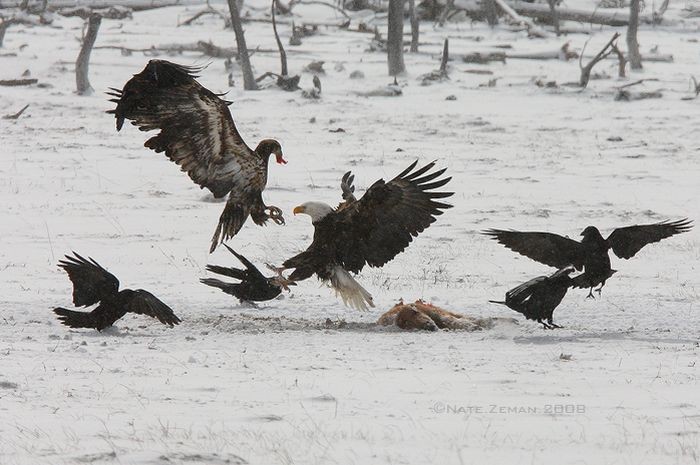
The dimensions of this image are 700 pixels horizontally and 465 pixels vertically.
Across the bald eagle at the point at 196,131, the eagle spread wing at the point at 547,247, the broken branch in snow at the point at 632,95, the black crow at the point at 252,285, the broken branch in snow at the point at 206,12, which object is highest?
the bald eagle at the point at 196,131

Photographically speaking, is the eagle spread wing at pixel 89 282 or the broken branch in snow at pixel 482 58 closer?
the eagle spread wing at pixel 89 282

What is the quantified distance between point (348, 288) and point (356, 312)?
460 millimetres

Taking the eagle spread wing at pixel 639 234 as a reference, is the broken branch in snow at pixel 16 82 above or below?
below

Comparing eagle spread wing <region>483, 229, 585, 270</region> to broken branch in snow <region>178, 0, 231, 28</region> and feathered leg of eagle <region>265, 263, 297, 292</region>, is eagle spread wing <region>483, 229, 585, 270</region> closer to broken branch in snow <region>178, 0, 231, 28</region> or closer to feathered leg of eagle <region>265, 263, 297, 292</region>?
feathered leg of eagle <region>265, 263, 297, 292</region>

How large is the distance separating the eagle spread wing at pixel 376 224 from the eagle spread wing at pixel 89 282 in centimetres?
128

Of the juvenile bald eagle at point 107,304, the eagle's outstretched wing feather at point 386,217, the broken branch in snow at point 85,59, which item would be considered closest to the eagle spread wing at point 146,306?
the juvenile bald eagle at point 107,304

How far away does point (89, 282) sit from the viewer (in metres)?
7.35

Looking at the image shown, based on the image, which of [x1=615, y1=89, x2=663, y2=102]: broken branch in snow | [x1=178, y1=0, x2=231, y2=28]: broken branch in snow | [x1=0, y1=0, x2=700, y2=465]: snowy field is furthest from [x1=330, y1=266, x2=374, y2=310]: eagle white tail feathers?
[x1=178, y1=0, x2=231, y2=28]: broken branch in snow

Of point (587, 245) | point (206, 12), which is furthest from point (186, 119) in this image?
point (206, 12)

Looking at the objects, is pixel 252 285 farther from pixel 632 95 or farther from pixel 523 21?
pixel 523 21

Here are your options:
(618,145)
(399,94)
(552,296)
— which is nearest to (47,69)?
(399,94)

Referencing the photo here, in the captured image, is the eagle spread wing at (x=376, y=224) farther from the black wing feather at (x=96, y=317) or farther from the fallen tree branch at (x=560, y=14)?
the fallen tree branch at (x=560, y=14)

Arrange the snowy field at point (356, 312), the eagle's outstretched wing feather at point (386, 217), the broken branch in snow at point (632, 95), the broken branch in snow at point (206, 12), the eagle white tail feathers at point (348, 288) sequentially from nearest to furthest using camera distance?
the snowy field at point (356, 312) < the eagle's outstretched wing feather at point (386, 217) < the eagle white tail feathers at point (348, 288) < the broken branch in snow at point (632, 95) < the broken branch in snow at point (206, 12)

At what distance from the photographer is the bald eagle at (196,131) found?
777cm
